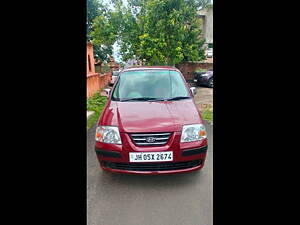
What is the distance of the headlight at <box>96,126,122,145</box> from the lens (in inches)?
98.7

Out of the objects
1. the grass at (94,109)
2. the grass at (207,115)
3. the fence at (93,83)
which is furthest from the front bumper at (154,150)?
the fence at (93,83)

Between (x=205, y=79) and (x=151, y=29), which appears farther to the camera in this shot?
(x=205, y=79)

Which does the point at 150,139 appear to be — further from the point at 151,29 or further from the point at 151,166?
the point at 151,29

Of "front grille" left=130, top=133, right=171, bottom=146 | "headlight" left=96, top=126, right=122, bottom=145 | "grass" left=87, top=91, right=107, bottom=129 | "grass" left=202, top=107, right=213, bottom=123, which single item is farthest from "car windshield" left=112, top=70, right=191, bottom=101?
"grass" left=202, top=107, right=213, bottom=123

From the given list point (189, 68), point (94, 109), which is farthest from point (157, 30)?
point (189, 68)

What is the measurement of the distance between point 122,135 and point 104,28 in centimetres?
794

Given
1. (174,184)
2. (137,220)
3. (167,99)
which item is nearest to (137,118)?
(167,99)

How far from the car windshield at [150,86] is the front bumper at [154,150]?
89 cm

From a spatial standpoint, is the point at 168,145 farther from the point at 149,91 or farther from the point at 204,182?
the point at 149,91

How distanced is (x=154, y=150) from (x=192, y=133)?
1.63 ft

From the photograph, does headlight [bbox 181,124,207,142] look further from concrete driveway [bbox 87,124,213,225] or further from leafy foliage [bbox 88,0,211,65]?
leafy foliage [bbox 88,0,211,65]

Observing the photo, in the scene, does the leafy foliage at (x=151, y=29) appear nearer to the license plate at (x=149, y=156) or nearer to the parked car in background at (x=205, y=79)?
the parked car in background at (x=205, y=79)

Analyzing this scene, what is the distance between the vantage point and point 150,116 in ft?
8.75

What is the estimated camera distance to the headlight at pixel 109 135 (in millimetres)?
2508
